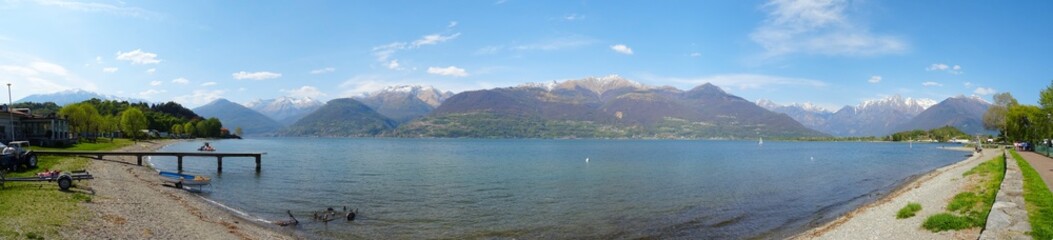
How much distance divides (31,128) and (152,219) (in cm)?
7486

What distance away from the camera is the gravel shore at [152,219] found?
19.2m

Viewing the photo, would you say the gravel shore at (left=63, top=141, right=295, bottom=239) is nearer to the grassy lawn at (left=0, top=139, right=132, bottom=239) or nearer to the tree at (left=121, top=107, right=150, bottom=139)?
the grassy lawn at (left=0, top=139, right=132, bottom=239)

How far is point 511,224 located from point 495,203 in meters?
7.95

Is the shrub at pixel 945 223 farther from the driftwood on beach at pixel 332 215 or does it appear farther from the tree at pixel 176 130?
the tree at pixel 176 130

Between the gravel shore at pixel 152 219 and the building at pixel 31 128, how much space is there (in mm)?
50254

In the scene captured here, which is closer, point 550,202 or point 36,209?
point 36,209

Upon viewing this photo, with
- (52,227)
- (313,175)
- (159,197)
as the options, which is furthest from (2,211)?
(313,175)

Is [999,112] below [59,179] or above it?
→ above

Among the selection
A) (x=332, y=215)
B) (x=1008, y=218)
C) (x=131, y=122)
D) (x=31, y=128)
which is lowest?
(x=332, y=215)

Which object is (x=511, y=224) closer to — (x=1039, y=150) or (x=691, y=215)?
(x=691, y=215)

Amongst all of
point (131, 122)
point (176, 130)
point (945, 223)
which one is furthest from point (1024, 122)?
point (176, 130)

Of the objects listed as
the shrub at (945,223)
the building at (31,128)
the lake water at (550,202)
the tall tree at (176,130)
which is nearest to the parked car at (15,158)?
the lake water at (550,202)

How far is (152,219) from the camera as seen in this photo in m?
22.7

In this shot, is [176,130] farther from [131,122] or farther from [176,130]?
[131,122]
